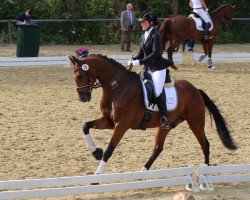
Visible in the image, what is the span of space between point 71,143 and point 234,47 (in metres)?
15.7

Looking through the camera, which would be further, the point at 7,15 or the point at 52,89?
the point at 7,15

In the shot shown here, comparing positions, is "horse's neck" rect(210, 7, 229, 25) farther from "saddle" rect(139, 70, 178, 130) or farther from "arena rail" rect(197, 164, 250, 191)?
"arena rail" rect(197, 164, 250, 191)

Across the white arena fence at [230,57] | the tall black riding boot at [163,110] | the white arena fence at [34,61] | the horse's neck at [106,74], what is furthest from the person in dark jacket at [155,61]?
the white arena fence at [230,57]

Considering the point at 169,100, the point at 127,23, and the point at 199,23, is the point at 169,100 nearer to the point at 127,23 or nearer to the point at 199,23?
the point at 199,23

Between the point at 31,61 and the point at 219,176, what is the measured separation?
35.5ft

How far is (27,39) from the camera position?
57.2ft

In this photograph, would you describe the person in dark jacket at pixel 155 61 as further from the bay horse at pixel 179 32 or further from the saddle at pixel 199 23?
the saddle at pixel 199 23

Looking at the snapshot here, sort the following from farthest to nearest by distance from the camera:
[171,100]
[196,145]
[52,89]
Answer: [52,89] → [196,145] → [171,100]

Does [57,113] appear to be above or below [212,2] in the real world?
below

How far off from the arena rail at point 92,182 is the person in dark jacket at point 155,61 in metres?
0.78

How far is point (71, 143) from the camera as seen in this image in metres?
8.95

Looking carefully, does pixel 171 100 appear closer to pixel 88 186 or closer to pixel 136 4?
pixel 88 186

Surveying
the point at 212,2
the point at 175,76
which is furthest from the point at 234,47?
the point at 175,76

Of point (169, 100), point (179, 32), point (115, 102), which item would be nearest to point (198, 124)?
point (169, 100)
